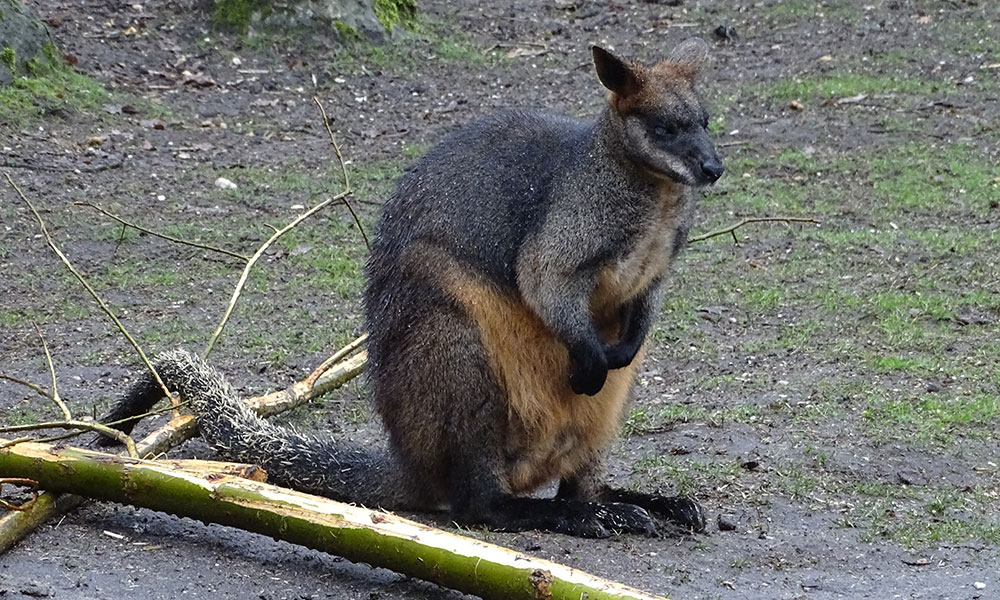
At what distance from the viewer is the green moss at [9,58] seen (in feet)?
31.0

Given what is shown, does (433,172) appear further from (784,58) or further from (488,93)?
(784,58)

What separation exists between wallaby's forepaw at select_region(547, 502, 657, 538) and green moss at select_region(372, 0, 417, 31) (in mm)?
Answer: 7928

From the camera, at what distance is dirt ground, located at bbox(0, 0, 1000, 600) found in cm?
431

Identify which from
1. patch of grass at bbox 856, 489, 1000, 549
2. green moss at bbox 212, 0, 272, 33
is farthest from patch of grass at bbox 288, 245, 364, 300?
green moss at bbox 212, 0, 272, 33

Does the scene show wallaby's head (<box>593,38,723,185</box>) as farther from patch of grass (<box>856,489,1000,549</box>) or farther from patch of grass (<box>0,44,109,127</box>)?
patch of grass (<box>0,44,109,127</box>)

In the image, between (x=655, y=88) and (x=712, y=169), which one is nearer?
(x=712, y=169)

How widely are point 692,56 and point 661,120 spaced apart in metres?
0.46

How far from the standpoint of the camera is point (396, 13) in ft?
38.9

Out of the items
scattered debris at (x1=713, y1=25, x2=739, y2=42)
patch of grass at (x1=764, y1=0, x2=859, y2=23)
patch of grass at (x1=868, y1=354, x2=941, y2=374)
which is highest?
patch of grass at (x1=764, y1=0, x2=859, y2=23)

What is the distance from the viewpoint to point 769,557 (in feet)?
14.4

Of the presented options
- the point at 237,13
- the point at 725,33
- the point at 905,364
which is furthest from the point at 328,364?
the point at 725,33

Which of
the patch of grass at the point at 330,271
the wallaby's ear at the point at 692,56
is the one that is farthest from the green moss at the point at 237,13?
the wallaby's ear at the point at 692,56

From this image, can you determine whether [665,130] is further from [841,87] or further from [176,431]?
[841,87]

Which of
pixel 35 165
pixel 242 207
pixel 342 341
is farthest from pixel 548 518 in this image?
pixel 35 165
